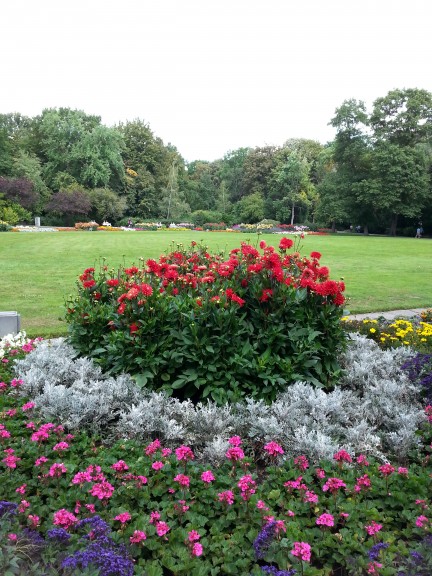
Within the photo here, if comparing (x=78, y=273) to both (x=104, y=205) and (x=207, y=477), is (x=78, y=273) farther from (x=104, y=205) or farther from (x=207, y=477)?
Result: (x=104, y=205)

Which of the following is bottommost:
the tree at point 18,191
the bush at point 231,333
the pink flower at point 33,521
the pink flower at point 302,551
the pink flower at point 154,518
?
the pink flower at point 33,521

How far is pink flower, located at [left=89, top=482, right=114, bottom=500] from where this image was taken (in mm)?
2074

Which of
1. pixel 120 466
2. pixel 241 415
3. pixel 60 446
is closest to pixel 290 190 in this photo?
pixel 241 415

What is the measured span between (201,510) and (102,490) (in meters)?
0.46

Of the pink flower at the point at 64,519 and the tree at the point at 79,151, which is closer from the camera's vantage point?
the pink flower at the point at 64,519

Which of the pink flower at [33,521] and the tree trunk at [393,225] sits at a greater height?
the tree trunk at [393,225]

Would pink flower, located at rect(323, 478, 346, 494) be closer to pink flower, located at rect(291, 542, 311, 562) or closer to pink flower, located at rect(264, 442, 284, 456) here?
pink flower, located at rect(264, 442, 284, 456)

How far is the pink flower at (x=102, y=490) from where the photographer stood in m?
2.07

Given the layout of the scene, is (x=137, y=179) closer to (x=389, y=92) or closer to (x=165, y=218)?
(x=165, y=218)

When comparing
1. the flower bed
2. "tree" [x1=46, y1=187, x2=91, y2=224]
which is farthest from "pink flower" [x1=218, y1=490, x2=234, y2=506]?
"tree" [x1=46, y1=187, x2=91, y2=224]

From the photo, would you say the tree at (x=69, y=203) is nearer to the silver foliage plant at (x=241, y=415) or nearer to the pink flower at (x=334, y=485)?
the silver foliage plant at (x=241, y=415)

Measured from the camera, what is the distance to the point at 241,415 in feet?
9.84

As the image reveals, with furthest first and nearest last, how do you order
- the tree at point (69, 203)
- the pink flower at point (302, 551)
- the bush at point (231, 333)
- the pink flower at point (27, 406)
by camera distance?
the tree at point (69, 203) → the bush at point (231, 333) → the pink flower at point (27, 406) → the pink flower at point (302, 551)

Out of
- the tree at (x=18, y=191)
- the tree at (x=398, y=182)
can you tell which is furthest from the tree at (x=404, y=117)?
the tree at (x=18, y=191)
